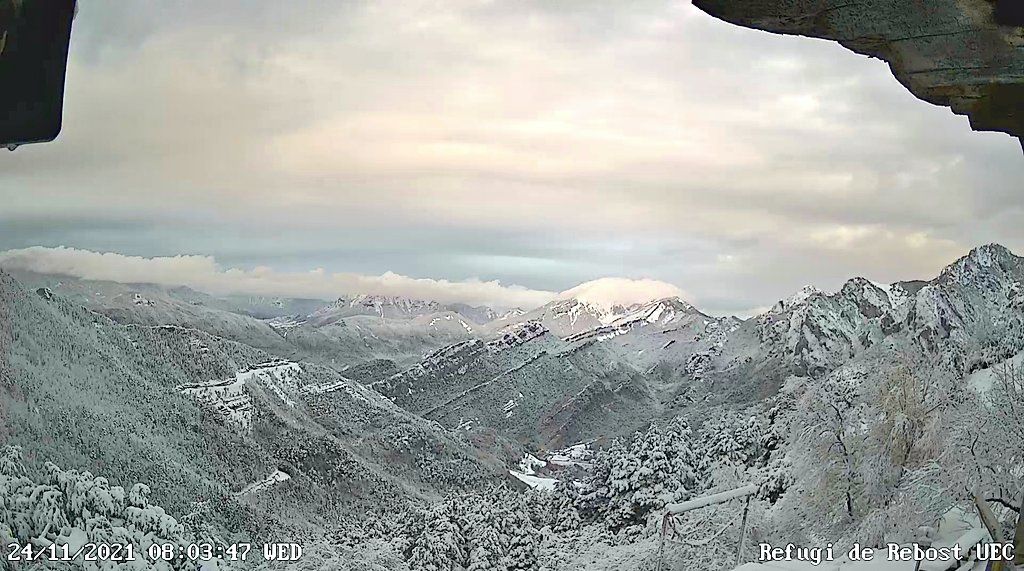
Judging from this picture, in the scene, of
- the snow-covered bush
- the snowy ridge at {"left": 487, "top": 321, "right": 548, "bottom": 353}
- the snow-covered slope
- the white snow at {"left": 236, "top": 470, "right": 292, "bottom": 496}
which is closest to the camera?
the snow-covered bush

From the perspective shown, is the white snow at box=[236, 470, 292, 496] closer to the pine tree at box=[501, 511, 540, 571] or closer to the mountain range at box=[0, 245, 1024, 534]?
the mountain range at box=[0, 245, 1024, 534]

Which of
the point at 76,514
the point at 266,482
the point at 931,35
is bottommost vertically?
the point at 266,482

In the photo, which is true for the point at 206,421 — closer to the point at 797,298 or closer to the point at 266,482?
the point at 266,482

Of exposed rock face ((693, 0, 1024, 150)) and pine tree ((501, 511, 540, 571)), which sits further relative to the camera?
pine tree ((501, 511, 540, 571))

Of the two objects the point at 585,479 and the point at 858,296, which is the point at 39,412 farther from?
the point at 858,296

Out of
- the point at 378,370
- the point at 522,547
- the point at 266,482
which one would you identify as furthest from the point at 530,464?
the point at 266,482

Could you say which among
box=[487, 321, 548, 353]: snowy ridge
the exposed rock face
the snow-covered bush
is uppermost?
the exposed rock face

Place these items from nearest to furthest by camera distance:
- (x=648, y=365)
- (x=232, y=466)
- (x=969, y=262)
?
(x=232, y=466) → (x=969, y=262) → (x=648, y=365)

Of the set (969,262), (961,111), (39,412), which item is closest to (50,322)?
(39,412)

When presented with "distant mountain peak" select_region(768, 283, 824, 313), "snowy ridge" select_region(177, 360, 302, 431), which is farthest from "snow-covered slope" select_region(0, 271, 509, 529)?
"distant mountain peak" select_region(768, 283, 824, 313)
